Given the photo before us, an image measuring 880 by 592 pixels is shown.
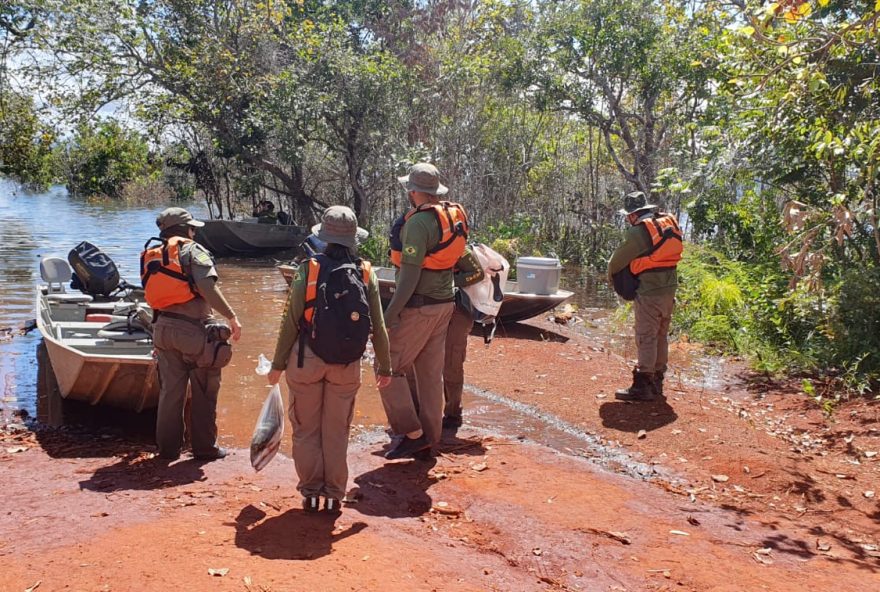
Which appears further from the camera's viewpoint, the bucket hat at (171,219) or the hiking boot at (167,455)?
the hiking boot at (167,455)

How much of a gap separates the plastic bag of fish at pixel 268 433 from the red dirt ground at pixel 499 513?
29cm

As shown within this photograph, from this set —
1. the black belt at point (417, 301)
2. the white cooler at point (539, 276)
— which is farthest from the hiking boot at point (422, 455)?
the white cooler at point (539, 276)

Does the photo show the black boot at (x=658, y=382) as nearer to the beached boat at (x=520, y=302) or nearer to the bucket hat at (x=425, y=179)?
the bucket hat at (x=425, y=179)

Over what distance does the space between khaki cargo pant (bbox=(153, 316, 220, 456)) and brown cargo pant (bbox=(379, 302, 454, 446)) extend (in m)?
1.31

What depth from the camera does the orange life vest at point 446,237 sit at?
17.3ft

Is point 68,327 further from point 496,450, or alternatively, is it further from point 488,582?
point 488,582

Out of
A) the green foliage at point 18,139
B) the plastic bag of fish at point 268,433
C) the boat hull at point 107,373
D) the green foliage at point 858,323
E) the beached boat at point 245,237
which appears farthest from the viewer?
the beached boat at point 245,237

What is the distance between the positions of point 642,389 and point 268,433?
Answer: 156 inches

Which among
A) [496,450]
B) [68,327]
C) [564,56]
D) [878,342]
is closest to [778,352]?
[878,342]

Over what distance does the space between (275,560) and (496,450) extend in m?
2.63

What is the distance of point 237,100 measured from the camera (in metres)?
20.1

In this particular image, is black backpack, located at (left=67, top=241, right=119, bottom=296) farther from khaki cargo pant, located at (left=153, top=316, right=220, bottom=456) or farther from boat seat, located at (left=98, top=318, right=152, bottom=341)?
khaki cargo pant, located at (left=153, top=316, right=220, bottom=456)

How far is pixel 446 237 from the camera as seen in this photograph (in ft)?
17.3

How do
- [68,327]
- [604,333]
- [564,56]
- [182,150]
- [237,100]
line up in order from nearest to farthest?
[68,327] < [604,333] < [564,56] < [237,100] < [182,150]
